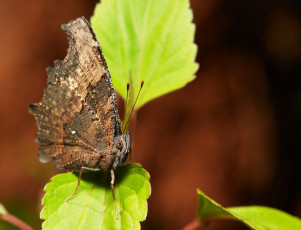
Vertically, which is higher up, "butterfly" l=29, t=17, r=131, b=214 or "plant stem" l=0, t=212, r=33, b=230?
"butterfly" l=29, t=17, r=131, b=214

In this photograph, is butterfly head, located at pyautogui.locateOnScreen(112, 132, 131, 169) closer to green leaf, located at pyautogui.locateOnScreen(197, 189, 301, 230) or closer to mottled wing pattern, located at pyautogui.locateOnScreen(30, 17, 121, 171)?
mottled wing pattern, located at pyautogui.locateOnScreen(30, 17, 121, 171)

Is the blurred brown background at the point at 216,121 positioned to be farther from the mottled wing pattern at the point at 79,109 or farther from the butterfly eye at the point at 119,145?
the butterfly eye at the point at 119,145

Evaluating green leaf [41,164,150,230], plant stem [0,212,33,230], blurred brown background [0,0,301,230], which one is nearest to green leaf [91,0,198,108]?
green leaf [41,164,150,230]

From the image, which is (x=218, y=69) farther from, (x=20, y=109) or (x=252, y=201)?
(x=20, y=109)

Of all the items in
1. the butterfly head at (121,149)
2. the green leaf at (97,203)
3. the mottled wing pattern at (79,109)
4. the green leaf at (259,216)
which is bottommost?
the green leaf at (259,216)

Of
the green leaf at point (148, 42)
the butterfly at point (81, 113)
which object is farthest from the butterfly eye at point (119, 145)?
the green leaf at point (148, 42)

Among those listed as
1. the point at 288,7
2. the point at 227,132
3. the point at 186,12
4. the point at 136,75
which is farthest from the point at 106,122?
the point at 288,7

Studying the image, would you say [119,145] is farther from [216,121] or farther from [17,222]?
[216,121]
